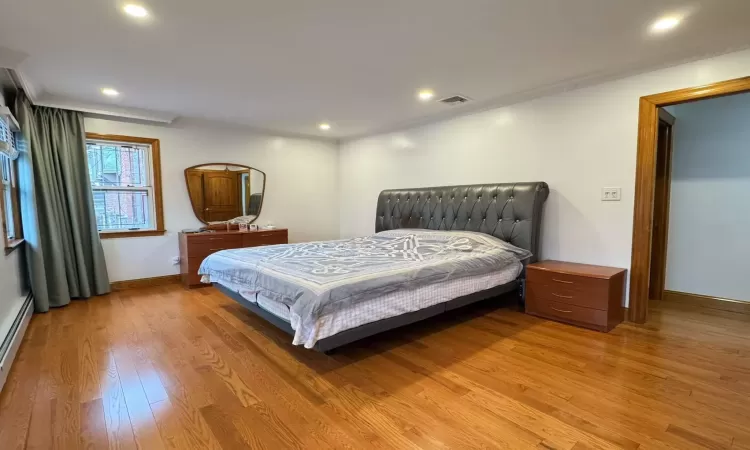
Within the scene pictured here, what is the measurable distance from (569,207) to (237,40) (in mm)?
3168

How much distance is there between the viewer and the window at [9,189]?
2842 millimetres

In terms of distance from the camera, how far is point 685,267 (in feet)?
11.8

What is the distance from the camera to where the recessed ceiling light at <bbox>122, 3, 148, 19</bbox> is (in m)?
1.90

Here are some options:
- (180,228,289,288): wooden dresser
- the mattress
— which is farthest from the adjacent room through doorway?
(180,228,289,288): wooden dresser

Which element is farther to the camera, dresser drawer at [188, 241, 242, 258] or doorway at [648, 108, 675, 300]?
dresser drawer at [188, 241, 242, 258]

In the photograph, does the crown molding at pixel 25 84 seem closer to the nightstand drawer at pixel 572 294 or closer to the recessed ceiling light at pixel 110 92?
the recessed ceiling light at pixel 110 92

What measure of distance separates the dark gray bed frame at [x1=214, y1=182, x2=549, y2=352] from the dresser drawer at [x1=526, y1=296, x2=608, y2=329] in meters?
0.28

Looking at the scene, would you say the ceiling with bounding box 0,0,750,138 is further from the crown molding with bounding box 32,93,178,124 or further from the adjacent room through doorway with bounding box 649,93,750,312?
the adjacent room through doorway with bounding box 649,93,750,312

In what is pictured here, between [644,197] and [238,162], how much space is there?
4.76 metres

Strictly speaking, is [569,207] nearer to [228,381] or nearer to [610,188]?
[610,188]

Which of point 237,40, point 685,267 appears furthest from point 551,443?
point 685,267

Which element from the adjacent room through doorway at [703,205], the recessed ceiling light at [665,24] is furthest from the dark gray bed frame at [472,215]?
the recessed ceiling light at [665,24]

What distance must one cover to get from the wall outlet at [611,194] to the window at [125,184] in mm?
4961

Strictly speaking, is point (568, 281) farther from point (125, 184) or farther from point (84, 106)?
point (84, 106)
